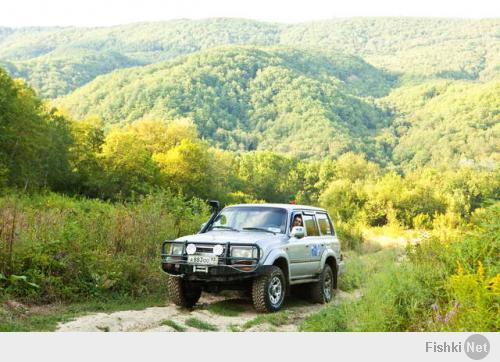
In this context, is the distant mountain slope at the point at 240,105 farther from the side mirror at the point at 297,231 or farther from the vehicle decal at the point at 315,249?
the side mirror at the point at 297,231

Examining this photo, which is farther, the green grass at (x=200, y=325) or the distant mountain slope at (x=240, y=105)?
the distant mountain slope at (x=240, y=105)

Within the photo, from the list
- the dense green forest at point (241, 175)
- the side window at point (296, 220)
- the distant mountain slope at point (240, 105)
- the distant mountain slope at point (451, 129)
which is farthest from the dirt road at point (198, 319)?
the distant mountain slope at point (240, 105)

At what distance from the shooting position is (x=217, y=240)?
1160 centimetres

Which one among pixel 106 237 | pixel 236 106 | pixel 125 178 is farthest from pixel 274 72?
pixel 106 237

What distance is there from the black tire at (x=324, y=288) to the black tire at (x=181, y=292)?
2748mm

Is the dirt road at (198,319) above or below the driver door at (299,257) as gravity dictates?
below

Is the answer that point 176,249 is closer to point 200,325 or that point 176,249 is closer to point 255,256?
point 255,256

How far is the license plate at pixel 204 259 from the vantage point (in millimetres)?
11277

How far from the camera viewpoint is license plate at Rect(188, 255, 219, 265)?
1128 centimetres

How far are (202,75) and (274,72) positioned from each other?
1024 inches

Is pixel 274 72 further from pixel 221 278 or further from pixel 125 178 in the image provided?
pixel 221 278

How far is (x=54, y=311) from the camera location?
1054cm

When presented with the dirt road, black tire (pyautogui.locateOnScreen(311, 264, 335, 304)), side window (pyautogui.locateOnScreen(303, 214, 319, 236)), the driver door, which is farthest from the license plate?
black tire (pyautogui.locateOnScreen(311, 264, 335, 304))

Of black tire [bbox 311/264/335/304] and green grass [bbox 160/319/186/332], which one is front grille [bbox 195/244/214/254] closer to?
green grass [bbox 160/319/186/332]
